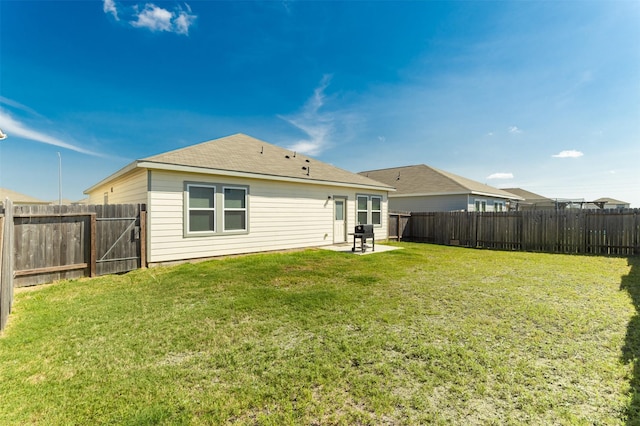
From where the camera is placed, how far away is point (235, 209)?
30.0 ft

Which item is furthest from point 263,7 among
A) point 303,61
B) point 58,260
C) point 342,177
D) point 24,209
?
point 58,260

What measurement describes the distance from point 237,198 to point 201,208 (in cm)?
128

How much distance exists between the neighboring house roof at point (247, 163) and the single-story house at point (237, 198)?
27mm

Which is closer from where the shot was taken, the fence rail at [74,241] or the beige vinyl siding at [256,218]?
the fence rail at [74,241]

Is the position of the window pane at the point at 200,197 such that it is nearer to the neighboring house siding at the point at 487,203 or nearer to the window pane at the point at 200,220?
the window pane at the point at 200,220

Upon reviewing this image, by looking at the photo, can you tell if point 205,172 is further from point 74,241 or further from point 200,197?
point 74,241

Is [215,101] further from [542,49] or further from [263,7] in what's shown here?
[542,49]

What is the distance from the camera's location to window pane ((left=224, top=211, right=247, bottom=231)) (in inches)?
353

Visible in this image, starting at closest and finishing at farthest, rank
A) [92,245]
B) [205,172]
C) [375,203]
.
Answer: [92,245] → [205,172] → [375,203]

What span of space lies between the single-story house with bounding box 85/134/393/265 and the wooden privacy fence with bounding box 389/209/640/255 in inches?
169

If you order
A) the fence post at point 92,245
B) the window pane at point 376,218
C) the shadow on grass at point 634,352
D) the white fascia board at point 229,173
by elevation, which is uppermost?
the white fascia board at point 229,173

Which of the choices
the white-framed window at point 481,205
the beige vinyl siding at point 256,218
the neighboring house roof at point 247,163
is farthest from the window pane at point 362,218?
the white-framed window at point 481,205

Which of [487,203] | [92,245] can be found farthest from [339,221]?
[487,203]

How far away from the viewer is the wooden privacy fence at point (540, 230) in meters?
10.1
